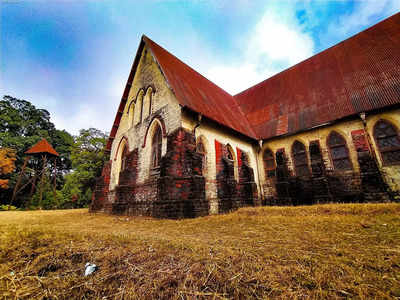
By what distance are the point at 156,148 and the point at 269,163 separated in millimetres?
7648

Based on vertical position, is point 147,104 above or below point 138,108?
below

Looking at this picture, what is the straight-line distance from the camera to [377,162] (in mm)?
8195

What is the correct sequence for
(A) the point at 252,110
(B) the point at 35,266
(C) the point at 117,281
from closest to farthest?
(C) the point at 117,281, (B) the point at 35,266, (A) the point at 252,110

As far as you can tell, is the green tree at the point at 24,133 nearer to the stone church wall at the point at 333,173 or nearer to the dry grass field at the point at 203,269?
the dry grass field at the point at 203,269

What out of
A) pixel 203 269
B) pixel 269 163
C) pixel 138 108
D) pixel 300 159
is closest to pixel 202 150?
pixel 269 163

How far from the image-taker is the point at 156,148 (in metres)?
9.17

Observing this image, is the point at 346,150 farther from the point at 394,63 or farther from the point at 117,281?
the point at 117,281

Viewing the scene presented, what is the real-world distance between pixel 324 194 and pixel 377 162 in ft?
9.07

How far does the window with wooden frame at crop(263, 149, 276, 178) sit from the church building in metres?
0.07

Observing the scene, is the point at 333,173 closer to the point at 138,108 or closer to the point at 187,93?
the point at 187,93

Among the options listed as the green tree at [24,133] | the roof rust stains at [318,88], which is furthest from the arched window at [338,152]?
the green tree at [24,133]

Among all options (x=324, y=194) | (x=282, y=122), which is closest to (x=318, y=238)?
(x=324, y=194)

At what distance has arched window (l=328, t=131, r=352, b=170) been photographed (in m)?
9.09

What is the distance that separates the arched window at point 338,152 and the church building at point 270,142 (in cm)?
4
